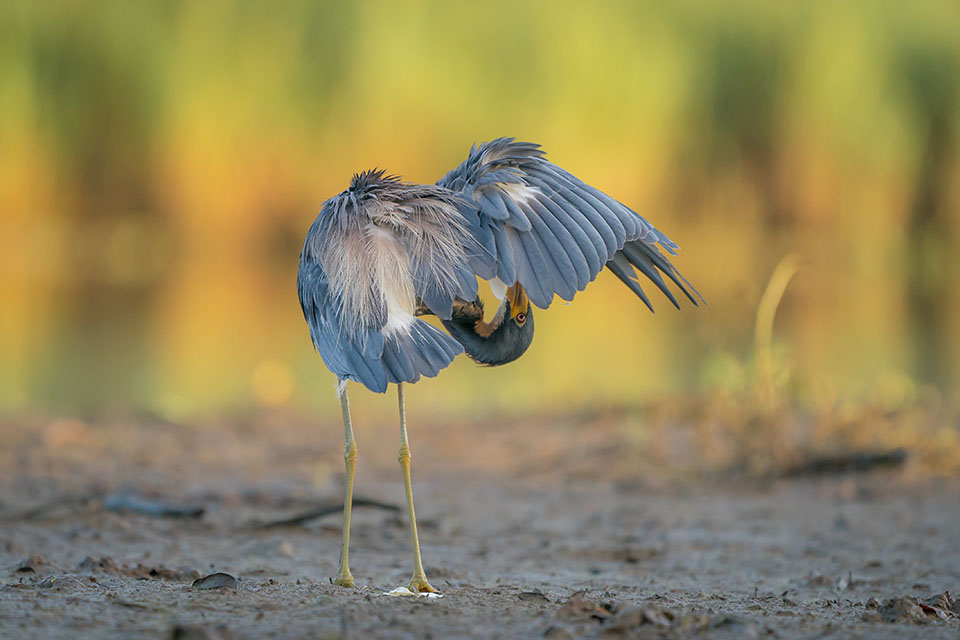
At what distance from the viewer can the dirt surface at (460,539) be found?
9.16ft

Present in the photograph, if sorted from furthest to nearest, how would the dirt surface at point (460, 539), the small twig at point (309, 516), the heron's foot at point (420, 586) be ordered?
the small twig at point (309, 516) < the heron's foot at point (420, 586) < the dirt surface at point (460, 539)

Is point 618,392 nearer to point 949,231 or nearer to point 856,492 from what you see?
point 856,492

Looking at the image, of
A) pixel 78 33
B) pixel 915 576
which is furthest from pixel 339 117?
pixel 915 576

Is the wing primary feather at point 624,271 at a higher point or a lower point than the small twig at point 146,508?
higher

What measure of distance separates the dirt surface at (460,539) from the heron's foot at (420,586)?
136 millimetres

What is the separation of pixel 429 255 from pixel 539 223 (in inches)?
14.3

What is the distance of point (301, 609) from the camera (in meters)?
2.86

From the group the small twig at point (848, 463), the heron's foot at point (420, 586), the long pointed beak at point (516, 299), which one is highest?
the long pointed beak at point (516, 299)

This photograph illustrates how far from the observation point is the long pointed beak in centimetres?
374

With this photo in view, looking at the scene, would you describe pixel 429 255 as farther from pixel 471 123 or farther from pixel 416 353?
pixel 471 123

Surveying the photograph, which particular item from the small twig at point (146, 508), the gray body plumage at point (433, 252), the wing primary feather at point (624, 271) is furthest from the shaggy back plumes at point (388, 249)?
the small twig at point (146, 508)

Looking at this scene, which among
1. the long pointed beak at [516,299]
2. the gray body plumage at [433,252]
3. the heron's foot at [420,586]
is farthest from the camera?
the long pointed beak at [516,299]

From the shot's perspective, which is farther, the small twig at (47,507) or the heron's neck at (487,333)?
the small twig at (47,507)

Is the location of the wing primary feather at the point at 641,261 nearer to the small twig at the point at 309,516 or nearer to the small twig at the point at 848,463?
the small twig at the point at 309,516
